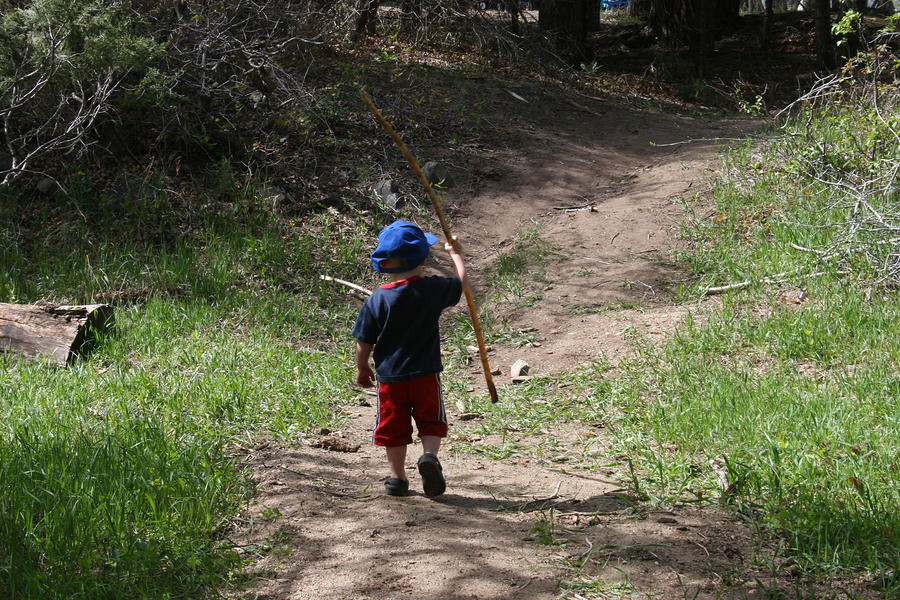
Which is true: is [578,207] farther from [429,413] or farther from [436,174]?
[429,413]

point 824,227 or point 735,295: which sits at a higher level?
point 824,227

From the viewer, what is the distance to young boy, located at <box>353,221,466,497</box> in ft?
14.1

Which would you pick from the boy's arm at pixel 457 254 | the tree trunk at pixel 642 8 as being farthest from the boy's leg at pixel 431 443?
the tree trunk at pixel 642 8

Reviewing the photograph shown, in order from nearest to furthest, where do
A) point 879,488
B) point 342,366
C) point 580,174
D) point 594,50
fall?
point 879,488, point 342,366, point 580,174, point 594,50

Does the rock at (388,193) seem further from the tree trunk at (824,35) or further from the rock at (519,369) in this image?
the tree trunk at (824,35)

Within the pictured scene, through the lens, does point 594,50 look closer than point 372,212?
No

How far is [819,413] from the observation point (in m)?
4.74

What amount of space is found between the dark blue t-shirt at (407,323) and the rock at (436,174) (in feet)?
21.8

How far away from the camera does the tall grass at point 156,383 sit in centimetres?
359

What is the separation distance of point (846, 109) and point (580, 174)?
3370 mm

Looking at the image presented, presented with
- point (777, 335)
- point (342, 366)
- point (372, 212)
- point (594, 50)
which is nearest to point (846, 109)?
point (777, 335)

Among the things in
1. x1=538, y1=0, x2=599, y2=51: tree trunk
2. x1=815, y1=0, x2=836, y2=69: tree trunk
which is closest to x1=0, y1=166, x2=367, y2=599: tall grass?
x1=538, y1=0, x2=599, y2=51: tree trunk

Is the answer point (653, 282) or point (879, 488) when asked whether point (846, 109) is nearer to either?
point (653, 282)

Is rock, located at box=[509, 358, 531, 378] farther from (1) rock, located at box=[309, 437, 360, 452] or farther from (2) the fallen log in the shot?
(2) the fallen log
